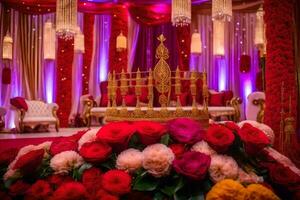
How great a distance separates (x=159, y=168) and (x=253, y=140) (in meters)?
0.25

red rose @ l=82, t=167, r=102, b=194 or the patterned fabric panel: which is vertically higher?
the patterned fabric panel

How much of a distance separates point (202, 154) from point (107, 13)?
1062 cm

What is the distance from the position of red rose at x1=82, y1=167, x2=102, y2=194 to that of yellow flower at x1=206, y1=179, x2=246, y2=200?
27 cm

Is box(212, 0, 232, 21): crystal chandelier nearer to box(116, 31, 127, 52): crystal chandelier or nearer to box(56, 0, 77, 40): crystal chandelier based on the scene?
box(56, 0, 77, 40): crystal chandelier

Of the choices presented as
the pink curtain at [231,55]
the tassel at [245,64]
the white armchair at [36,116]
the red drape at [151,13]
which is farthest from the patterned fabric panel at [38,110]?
the tassel at [245,64]

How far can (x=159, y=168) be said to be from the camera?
0.84 meters

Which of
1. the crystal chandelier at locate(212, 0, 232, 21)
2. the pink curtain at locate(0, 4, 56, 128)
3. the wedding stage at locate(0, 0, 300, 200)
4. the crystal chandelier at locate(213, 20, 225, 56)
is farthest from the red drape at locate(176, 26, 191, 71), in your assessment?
the crystal chandelier at locate(212, 0, 232, 21)

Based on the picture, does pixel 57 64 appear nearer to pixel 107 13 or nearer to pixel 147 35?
pixel 107 13

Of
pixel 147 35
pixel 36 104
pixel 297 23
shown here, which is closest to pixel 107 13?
pixel 147 35

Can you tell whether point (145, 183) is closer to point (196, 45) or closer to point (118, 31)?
point (196, 45)

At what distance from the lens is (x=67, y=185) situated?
0.84m

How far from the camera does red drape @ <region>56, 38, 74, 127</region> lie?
33.2ft

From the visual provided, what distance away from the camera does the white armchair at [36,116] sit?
26.5ft

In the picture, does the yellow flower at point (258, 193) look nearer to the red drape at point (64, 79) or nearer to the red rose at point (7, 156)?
the red rose at point (7, 156)
